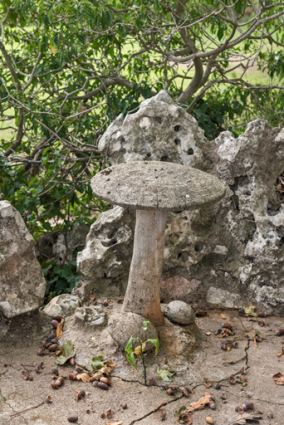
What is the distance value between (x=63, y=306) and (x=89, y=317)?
1.24 feet

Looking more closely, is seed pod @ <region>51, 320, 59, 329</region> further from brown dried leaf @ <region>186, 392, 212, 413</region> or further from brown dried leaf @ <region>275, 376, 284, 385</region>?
brown dried leaf @ <region>275, 376, 284, 385</region>

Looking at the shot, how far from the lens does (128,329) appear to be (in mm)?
3732

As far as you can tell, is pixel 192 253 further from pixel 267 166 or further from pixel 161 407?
pixel 161 407

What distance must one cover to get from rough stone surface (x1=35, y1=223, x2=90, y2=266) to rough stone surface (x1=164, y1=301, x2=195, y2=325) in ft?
6.74

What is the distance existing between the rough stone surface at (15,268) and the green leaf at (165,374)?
1.17m

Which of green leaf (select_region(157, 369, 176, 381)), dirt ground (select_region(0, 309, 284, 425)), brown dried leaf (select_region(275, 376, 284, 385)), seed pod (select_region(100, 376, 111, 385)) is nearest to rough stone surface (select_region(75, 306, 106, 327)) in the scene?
dirt ground (select_region(0, 309, 284, 425))

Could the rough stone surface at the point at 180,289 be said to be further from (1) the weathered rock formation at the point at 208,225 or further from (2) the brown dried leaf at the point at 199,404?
(2) the brown dried leaf at the point at 199,404

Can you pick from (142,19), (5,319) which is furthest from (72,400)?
(142,19)

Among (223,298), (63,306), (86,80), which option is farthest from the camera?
(86,80)

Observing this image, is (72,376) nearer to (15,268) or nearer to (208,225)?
(15,268)

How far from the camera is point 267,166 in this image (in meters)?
4.60

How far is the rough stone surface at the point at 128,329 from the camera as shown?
3.71 metres

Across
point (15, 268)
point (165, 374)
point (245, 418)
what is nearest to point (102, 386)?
point (165, 374)

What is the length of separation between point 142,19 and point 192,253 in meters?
2.48
